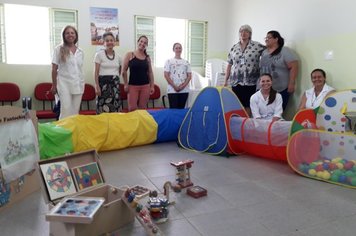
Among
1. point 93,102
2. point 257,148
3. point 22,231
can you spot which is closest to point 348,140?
point 257,148

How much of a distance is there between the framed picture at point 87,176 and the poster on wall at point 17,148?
437mm

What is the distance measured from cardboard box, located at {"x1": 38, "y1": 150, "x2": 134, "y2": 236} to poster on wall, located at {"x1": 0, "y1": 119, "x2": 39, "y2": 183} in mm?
344

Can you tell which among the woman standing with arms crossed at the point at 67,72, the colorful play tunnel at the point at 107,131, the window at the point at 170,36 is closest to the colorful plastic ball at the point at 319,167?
the colorful play tunnel at the point at 107,131

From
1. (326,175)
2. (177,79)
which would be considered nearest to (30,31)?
(177,79)

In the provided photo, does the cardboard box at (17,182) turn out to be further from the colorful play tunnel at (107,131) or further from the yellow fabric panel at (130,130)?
the yellow fabric panel at (130,130)

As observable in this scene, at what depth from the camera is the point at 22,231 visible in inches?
65.0

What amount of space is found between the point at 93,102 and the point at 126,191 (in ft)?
12.4

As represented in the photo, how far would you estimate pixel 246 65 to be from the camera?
12.4ft

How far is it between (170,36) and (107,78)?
2075 mm

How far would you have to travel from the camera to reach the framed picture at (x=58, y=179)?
5.51ft

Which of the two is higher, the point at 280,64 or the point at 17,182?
the point at 280,64

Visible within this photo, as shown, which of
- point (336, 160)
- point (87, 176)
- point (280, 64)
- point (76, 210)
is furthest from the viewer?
point (280, 64)

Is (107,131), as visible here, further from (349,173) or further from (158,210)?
(349,173)

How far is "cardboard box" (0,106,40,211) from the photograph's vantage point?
6.33 feet
